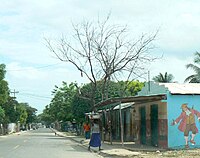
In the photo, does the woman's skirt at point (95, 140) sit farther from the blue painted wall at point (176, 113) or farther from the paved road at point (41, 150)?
the blue painted wall at point (176, 113)

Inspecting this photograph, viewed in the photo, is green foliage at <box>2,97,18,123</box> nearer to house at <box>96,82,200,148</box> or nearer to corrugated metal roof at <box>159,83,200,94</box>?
house at <box>96,82,200,148</box>

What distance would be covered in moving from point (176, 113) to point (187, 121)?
33.7 inches

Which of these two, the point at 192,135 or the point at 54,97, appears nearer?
the point at 192,135

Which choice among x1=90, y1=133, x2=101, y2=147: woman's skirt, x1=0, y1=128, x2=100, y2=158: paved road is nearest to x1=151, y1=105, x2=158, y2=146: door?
x1=90, y1=133, x2=101, y2=147: woman's skirt

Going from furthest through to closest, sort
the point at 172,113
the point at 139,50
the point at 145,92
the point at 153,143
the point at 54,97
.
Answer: the point at 54,97 < the point at 139,50 < the point at 145,92 < the point at 153,143 < the point at 172,113

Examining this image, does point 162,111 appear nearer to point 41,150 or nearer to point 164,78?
point 41,150

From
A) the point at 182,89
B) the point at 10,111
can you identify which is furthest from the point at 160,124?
the point at 10,111

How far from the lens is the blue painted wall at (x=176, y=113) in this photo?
25938mm

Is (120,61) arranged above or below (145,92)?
above

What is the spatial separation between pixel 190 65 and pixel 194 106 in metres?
21.8

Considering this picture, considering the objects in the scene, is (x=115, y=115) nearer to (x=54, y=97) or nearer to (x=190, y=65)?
(x=190, y=65)

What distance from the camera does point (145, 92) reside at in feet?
114

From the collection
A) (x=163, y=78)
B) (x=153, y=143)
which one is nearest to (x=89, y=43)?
(x=153, y=143)

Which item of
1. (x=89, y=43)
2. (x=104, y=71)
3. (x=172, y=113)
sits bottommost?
(x=172, y=113)
